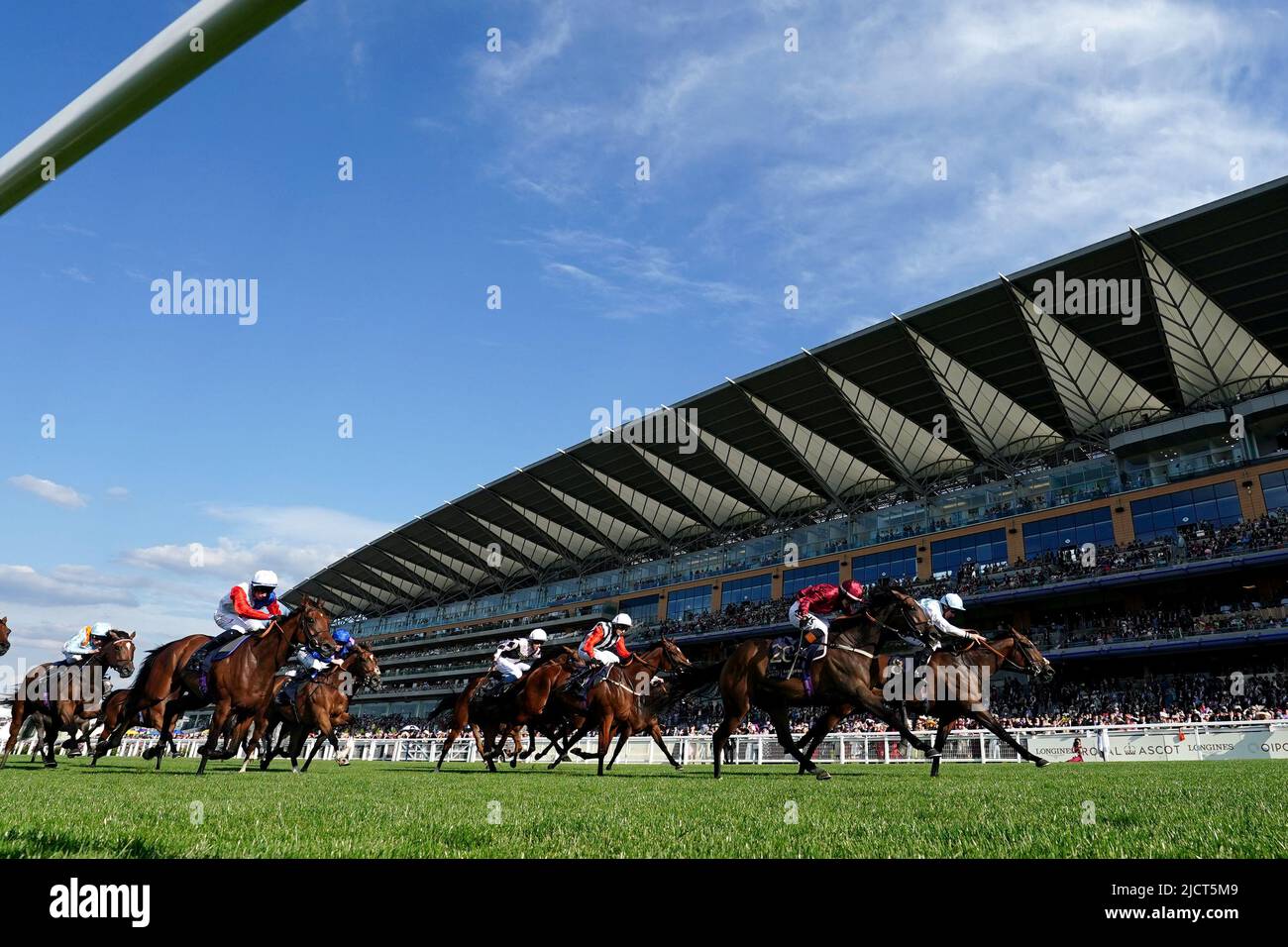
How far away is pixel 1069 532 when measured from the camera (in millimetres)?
40719

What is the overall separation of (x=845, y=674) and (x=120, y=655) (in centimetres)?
1279

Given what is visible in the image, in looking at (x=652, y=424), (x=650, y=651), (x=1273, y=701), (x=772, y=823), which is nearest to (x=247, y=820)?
(x=772, y=823)

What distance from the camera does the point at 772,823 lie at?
15.7 feet

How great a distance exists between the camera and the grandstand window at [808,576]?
4984 cm

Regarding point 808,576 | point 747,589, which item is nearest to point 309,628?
point 808,576

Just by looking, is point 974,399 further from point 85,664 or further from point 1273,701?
point 85,664

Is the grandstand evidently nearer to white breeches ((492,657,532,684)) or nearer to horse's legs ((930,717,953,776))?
horse's legs ((930,717,953,776))

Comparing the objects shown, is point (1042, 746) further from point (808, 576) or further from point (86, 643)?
point (808, 576)

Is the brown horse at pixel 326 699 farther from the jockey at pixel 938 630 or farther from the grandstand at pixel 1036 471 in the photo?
the grandstand at pixel 1036 471

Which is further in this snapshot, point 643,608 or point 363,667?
point 643,608

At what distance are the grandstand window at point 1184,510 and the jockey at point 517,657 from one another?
106 ft

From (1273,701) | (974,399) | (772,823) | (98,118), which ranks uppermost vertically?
(974,399)

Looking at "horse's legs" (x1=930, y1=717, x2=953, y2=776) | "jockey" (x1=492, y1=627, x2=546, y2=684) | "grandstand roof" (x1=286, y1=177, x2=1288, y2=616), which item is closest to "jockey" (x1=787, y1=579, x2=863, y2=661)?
"horse's legs" (x1=930, y1=717, x2=953, y2=776)
